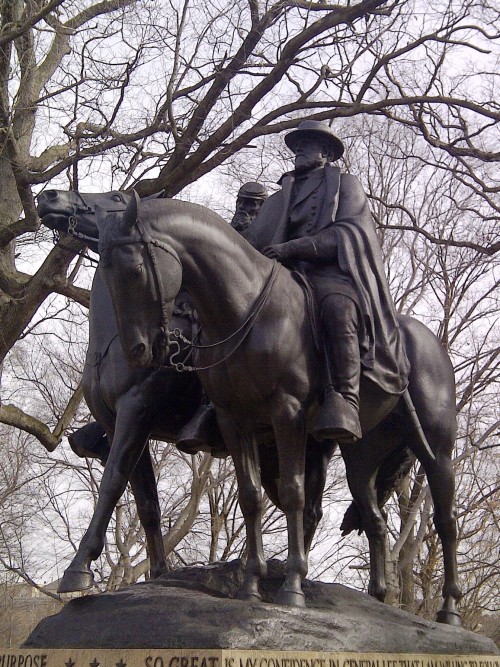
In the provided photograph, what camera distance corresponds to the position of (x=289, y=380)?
214 inches

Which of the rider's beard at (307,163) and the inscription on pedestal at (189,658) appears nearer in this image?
the inscription on pedestal at (189,658)

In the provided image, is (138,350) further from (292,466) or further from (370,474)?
(370,474)

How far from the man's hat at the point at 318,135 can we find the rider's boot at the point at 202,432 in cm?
208

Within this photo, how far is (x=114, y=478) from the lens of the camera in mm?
5715

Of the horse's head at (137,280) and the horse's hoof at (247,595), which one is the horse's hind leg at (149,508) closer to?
the horse's hoof at (247,595)

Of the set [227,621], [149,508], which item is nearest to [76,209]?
[149,508]

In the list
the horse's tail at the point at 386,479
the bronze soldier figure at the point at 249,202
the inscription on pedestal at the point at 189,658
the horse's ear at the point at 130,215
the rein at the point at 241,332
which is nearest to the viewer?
the inscription on pedestal at the point at 189,658

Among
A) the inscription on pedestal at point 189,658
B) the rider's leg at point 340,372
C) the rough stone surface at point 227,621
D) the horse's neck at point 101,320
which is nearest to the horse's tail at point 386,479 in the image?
the rough stone surface at point 227,621

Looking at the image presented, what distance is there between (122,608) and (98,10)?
35.5ft

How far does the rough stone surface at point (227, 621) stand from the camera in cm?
454

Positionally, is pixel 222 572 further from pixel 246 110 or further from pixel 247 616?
pixel 246 110

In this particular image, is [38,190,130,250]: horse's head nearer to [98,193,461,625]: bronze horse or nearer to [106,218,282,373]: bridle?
[98,193,461,625]: bronze horse

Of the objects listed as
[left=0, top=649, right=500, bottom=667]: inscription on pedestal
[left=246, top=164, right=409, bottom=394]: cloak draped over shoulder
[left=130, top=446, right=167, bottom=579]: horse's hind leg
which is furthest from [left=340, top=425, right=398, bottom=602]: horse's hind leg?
[left=0, top=649, right=500, bottom=667]: inscription on pedestal

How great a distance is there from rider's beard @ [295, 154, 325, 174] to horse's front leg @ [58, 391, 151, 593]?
207 cm
